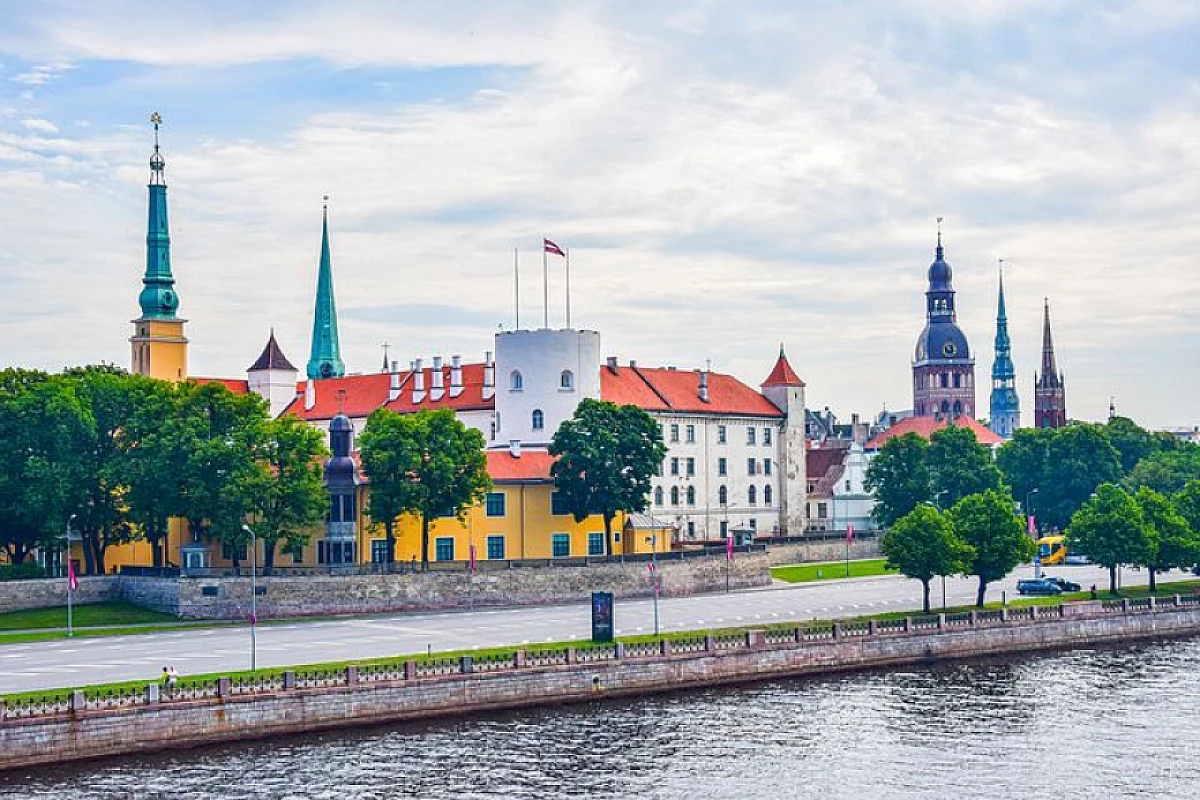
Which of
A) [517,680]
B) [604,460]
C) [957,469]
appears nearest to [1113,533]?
[604,460]

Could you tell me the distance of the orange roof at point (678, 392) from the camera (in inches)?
5369

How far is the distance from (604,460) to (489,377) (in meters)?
24.4

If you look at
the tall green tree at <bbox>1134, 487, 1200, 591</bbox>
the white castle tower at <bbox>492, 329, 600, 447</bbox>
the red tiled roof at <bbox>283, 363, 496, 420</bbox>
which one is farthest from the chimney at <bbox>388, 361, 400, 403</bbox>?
the tall green tree at <bbox>1134, 487, 1200, 591</bbox>

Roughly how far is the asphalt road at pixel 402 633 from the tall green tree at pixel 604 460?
11.3 m

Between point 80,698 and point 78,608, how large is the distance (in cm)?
3547

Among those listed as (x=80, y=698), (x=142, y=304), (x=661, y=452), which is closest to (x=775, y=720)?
(x=80, y=698)

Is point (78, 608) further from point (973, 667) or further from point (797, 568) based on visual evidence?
point (797, 568)

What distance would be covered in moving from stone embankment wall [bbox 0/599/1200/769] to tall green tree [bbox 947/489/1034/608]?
4569 mm

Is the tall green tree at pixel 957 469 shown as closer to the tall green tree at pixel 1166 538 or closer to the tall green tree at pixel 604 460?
the tall green tree at pixel 1166 538

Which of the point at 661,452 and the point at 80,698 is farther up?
the point at 661,452

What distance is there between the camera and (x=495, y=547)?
372ft

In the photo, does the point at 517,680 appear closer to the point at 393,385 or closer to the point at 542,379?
the point at 542,379

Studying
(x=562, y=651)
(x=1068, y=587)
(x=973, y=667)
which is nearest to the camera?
(x=562, y=651)

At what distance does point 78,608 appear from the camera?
93.5m
